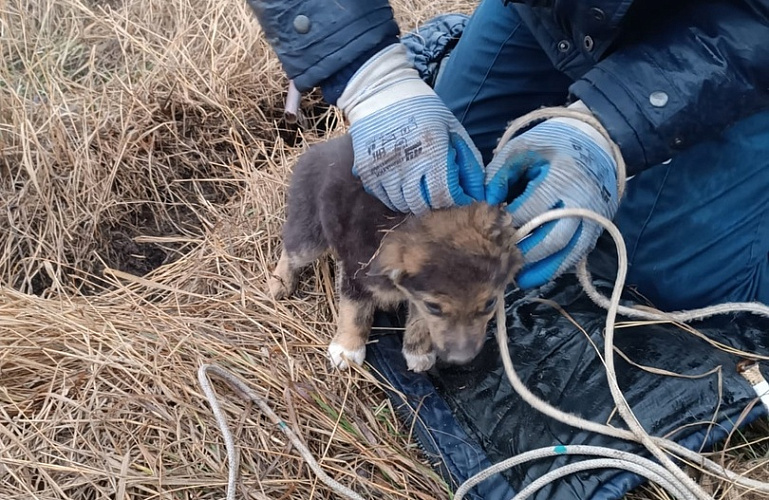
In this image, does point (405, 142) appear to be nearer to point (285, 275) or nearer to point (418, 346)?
point (418, 346)

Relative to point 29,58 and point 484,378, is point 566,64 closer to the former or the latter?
point 484,378

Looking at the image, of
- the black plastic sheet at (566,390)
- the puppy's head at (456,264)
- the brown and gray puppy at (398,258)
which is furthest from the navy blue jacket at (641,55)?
the black plastic sheet at (566,390)

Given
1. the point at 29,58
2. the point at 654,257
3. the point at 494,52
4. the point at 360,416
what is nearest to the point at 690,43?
the point at 654,257

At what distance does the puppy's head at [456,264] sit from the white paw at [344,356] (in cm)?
50

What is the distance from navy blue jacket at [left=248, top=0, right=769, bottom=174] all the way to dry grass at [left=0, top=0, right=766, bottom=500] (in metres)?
1.05

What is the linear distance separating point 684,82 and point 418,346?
120 centimetres

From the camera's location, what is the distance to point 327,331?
9.19ft

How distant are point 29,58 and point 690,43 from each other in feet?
12.0

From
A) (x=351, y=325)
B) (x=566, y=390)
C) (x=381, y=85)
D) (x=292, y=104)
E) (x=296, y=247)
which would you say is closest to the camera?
(x=381, y=85)

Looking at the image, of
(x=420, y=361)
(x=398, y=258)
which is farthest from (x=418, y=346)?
(x=398, y=258)

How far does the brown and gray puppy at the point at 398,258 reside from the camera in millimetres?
1955

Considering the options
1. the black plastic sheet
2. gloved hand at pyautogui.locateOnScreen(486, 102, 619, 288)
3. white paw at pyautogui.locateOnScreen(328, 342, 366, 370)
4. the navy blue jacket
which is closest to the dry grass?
white paw at pyautogui.locateOnScreen(328, 342, 366, 370)

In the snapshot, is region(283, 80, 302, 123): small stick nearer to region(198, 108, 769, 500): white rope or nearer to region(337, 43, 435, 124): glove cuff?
region(337, 43, 435, 124): glove cuff

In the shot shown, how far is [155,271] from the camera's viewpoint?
324 centimetres
